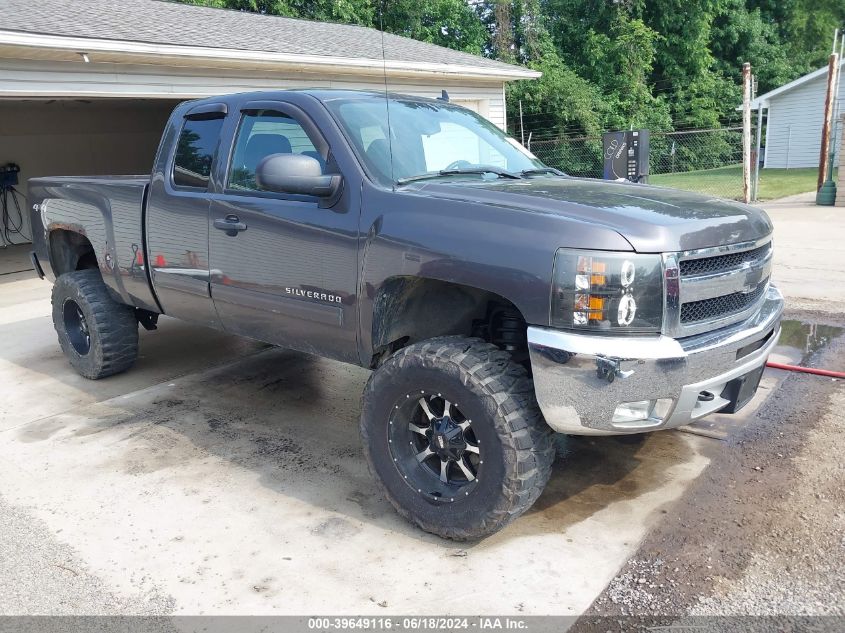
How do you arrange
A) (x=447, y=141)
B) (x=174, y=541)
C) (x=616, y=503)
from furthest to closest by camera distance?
(x=447, y=141), (x=616, y=503), (x=174, y=541)

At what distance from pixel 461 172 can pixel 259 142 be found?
1.25 metres

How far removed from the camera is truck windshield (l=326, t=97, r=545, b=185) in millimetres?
3721

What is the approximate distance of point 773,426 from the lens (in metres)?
4.42

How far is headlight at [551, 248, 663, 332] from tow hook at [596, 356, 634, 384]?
144mm

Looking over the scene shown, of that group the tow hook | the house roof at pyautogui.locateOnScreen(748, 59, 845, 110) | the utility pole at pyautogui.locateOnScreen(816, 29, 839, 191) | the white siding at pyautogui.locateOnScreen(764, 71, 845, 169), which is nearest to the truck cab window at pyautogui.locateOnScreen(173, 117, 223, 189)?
the tow hook

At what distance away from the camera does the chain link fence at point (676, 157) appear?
26.4m

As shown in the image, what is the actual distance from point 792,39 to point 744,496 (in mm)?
44470

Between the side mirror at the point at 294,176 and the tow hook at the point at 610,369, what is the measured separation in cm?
162

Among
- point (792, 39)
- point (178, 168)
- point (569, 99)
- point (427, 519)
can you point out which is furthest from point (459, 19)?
point (427, 519)

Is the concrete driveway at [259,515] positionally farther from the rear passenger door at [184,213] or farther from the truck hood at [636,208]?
the truck hood at [636,208]

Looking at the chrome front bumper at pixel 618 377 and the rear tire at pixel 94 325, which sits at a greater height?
the chrome front bumper at pixel 618 377

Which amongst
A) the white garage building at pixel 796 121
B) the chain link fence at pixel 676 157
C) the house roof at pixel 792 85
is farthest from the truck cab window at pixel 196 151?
the white garage building at pixel 796 121

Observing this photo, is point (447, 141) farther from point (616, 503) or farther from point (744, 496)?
point (744, 496)

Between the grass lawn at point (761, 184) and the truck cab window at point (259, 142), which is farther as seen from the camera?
the grass lawn at point (761, 184)
